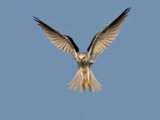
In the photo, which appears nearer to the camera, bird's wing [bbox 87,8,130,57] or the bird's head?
the bird's head

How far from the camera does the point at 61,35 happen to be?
72.8 feet

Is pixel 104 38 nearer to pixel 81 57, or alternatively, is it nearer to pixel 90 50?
pixel 90 50

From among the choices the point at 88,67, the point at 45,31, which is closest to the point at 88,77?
the point at 88,67

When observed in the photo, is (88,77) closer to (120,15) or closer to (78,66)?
(78,66)

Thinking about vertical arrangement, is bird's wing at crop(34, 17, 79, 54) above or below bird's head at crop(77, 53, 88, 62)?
above

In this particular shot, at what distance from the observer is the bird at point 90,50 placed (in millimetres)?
21719

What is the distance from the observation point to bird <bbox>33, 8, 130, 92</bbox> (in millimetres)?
21719

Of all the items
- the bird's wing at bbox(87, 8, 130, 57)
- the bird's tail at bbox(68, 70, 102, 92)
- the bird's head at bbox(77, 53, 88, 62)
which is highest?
the bird's wing at bbox(87, 8, 130, 57)

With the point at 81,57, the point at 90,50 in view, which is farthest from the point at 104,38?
the point at 81,57

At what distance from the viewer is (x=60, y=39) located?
22438mm

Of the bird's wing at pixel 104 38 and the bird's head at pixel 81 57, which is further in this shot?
the bird's wing at pixel 104 38

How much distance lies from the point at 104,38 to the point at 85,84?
4.36 feet

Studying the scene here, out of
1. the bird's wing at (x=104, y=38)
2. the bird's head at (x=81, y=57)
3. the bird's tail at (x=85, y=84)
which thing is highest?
the bird's wing at (x=104, y=38)

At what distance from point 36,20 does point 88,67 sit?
1959 mm
